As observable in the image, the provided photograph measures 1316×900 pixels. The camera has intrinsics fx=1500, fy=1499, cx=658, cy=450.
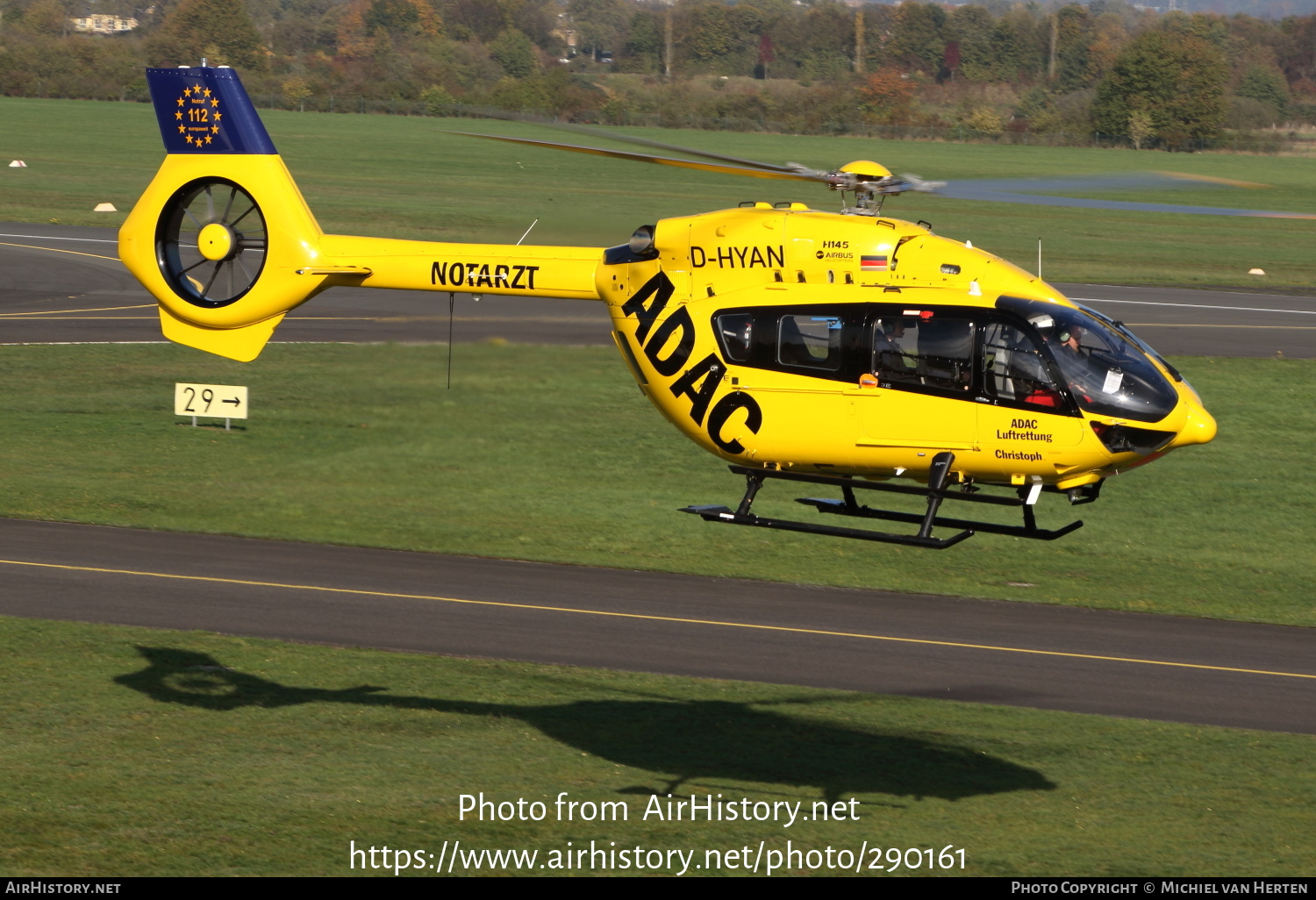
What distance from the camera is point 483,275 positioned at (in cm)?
2038

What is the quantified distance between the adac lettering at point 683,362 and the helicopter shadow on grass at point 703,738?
720 cm

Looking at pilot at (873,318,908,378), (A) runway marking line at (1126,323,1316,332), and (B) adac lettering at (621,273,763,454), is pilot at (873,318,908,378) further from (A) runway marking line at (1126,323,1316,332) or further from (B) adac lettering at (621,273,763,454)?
(A) runway marking line at (1126,323,1316,332)

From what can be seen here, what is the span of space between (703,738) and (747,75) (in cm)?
18248

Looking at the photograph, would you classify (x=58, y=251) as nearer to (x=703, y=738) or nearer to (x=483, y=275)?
(x=703, y=738)

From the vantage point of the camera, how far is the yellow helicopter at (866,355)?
17203 millimetres

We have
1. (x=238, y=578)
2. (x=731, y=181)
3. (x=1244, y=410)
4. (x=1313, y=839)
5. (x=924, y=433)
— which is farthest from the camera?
(x=731, y=181)

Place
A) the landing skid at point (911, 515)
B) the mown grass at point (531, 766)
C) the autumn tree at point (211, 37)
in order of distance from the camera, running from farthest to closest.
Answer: the autumn tree at point (211, 37)
the mown grass at point (531, 766)
the landing skid at point (911, 515)

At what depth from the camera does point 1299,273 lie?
77.8m

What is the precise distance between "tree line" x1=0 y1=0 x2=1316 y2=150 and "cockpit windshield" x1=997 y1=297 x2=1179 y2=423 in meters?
98.3

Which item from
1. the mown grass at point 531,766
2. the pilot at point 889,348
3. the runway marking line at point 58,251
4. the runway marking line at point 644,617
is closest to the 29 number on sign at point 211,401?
the runway marking line at point 644,617

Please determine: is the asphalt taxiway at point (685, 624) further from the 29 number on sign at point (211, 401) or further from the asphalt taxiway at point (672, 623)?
the 29 number on sign at point (211, 401)
